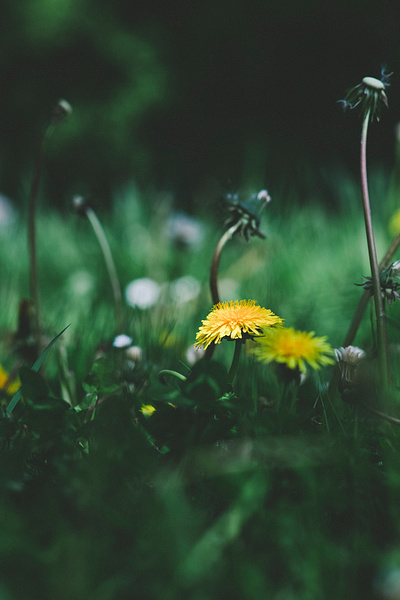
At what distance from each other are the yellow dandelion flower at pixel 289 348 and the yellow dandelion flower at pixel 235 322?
0.03 metres

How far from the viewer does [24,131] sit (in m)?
3.30

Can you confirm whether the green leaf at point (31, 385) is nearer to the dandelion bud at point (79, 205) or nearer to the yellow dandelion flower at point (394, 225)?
the dandelion bud at point (79, 205)

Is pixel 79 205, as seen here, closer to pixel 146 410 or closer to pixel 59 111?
pixel 59 111

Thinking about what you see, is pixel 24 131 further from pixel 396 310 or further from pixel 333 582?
pixel 333 582

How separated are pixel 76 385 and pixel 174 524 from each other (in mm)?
430

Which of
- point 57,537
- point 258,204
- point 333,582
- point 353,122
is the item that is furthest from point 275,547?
point 353,122

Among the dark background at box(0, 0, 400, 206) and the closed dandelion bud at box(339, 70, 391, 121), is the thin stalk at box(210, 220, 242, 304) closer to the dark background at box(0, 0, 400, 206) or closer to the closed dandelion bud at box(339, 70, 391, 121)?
the closed dandelion bud at box(339, 70, 391, 121)

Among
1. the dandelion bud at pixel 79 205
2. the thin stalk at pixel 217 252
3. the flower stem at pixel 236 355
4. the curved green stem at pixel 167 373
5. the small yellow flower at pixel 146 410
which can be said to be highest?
the dandelion bud at pixel 79 205

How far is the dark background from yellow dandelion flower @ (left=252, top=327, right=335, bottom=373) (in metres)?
2.30

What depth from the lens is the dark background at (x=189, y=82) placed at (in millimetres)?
2979

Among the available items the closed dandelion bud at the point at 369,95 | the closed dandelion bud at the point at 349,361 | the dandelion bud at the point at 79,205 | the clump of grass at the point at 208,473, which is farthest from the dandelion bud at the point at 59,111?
the closed dandelion bud at the point at 349,361

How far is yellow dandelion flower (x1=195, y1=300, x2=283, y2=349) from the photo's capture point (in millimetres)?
532

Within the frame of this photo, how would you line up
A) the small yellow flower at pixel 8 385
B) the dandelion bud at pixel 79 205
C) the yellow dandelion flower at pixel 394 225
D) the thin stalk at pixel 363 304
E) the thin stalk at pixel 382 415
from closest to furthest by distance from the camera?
the thin stalk at pixel 382 415 < the thin stalk at pixel 363 304 < the small yellow flower at pixel 8 385 < the dandelion bud at pixel 79 205 < the yellow dandelion flower at pixel 394 225

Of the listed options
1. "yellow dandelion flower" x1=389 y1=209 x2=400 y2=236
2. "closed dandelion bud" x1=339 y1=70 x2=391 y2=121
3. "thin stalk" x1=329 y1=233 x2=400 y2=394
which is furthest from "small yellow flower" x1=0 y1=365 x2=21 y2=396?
"yellow dandelion flower" x1=389 y1=209 x2=400 y2=236
